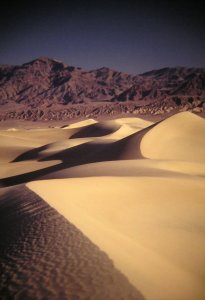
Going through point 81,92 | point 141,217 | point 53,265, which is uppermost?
point 81,92

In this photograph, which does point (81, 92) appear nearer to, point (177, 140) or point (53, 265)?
point (177, 140)

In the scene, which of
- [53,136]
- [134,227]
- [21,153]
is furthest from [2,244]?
[53,136]

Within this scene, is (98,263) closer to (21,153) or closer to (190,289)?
(190,289)

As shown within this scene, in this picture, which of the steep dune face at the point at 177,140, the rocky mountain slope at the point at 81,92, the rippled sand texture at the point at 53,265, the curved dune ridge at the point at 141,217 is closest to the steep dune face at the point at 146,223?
the curved dune ridge at the point at 141,217

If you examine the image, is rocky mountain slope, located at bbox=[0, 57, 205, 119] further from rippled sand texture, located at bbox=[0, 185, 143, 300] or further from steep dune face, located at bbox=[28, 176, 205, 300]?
rippled sand texture, located at bbox=[0, 185, 143, 300]

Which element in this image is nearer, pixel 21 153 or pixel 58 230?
pixel 58 230

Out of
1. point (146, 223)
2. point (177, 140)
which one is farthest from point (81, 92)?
point (146, 223)

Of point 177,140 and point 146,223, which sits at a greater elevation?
point 146,223
